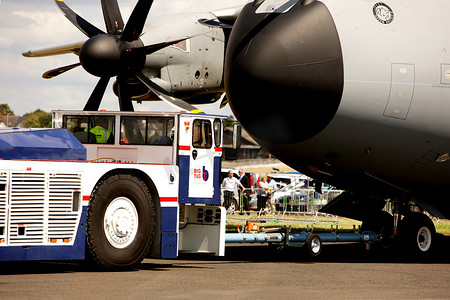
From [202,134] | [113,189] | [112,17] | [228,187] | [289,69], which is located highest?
[112,17]

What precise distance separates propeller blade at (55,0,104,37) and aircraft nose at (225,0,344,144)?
8.00 meters

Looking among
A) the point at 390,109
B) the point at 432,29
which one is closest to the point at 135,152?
the point at 390,109

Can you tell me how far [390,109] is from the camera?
11.7 metres

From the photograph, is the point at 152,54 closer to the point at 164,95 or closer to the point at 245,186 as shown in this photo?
the point at 164,95

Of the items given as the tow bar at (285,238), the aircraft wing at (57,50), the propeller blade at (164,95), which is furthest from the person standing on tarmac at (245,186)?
the tow bar at (285,238)

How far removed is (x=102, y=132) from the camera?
504 inches

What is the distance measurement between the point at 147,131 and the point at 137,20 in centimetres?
569

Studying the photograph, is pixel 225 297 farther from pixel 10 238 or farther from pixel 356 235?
pixel 356 235

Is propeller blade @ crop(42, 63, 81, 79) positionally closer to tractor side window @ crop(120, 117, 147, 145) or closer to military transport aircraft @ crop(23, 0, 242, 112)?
military transport aircraft @ crop(23, 0, 242, 112)

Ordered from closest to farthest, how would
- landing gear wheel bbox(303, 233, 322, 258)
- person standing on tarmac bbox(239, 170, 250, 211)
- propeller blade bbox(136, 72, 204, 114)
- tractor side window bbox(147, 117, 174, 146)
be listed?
tractor side window bbox(147, 117, 174, 146) < landing gear wheel bbox(303, 233, 322, 258) < propeller blade bbox(136, 72, 204, 114) < person standing on tarmac bbox(239, 170, 250, 211)

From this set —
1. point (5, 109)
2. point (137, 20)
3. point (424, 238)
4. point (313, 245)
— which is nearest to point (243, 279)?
point (313, 245)

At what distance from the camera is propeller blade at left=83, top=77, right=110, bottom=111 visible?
57.0 ft

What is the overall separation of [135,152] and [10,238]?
10.1 ft

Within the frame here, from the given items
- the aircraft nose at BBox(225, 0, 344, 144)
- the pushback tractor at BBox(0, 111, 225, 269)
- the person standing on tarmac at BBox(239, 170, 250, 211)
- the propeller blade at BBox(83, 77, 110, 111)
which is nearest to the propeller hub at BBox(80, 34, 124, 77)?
A: the propeller blade at BBox(83, 77, 110, 111)
